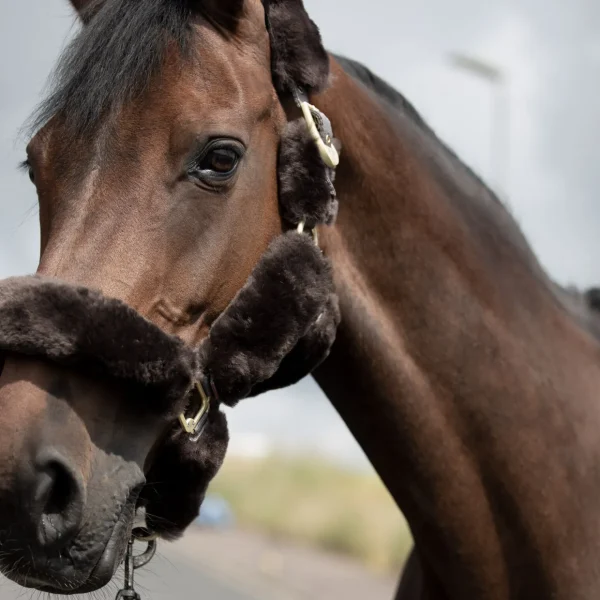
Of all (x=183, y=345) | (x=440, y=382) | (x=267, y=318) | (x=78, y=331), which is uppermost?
(x=440, y=382)

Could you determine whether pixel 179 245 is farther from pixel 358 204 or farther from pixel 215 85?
pixel 358 204

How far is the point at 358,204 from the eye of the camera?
132 inches

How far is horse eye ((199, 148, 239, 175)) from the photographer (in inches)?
111

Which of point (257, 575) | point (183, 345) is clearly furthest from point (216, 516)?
point (183, 345)

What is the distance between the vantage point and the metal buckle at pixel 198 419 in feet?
9.32

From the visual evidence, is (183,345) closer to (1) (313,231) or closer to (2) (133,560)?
(1) (313,231)

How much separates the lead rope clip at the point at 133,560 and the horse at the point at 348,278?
0.42 m

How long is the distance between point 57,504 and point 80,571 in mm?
194

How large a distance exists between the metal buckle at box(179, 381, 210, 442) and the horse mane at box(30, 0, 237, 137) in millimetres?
818

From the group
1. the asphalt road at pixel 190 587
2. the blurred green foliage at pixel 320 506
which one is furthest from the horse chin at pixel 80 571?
the blurred green foliage at pixel 320 506

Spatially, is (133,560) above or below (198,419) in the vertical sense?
below

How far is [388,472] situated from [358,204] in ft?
3.00

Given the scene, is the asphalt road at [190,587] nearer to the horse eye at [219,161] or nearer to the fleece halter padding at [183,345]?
the fleece halter padding at [183,345]

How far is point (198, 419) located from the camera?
2.88 m
